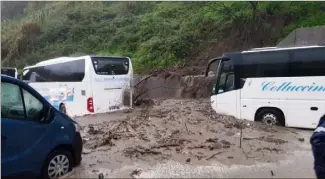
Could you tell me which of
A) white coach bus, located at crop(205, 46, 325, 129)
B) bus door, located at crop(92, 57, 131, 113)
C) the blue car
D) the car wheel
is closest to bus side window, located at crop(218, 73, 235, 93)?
white coach bus, located at crop(205, 46, 325, 129)

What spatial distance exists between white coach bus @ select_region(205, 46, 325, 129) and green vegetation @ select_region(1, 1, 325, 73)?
10.1m

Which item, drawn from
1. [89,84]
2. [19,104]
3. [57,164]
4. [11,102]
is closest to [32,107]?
[19,104]

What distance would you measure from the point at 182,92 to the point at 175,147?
11485mm

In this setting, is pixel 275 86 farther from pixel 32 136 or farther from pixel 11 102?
pixel 11 102

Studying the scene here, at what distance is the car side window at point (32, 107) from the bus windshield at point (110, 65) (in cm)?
797

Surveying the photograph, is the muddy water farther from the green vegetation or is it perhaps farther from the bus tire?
the green vegetation

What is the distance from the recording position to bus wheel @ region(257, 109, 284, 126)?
36.9ft

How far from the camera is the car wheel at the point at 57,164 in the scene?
5.59 metres

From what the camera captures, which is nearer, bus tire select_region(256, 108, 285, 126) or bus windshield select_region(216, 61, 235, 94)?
bus tire select_region(256, 108, 285, 126)

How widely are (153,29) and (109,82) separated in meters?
14.6

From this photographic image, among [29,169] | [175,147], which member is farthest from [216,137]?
[29,169]

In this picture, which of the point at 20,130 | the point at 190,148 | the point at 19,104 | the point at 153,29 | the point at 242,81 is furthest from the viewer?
the point at 153,29

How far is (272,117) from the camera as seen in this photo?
37.1ft

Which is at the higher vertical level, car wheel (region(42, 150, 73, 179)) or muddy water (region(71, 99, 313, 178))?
car wheel (region(42, 150, 73, 179))
